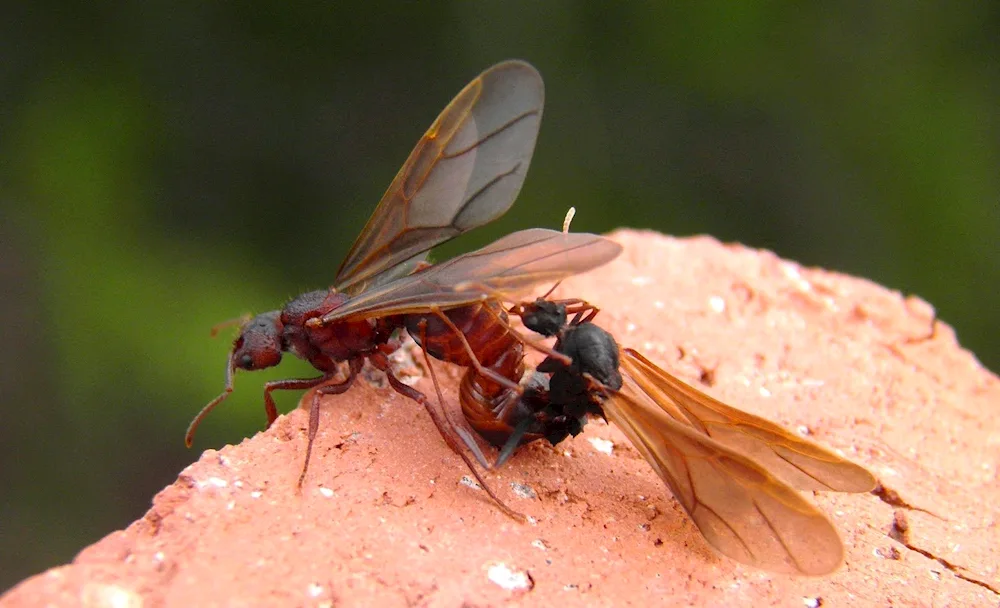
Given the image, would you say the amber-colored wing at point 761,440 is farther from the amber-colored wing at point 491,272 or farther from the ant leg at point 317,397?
the ant leg at point 317,397

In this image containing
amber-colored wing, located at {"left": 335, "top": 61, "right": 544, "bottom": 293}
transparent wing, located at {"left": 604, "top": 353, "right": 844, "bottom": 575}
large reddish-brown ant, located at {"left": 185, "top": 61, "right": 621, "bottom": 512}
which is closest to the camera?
transparent wing, located at {"left": 604, "top": 353, "right": 844, "bottom": 575}

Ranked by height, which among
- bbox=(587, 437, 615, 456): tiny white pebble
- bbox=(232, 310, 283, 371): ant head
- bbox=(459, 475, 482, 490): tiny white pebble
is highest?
bbox=(232, 310, 283, 371): ant head

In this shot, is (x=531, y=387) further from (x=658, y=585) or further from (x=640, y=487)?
(x=658, y=585)

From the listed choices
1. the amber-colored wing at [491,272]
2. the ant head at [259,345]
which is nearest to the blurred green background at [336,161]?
the ant head at [259,345]

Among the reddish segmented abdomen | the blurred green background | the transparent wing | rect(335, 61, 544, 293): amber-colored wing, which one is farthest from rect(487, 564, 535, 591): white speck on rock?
the blurred green background

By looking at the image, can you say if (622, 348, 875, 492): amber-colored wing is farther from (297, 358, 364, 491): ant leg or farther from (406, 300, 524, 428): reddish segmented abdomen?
(297, 358, 364, 491): ant leg

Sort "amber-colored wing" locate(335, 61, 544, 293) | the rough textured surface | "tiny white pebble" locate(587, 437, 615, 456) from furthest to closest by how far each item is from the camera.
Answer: "amber-colored wing" locate(335, 61, 544, 293) → "tiny white pebble" locate(587, 437, 615, 456) → the rough textured surface
